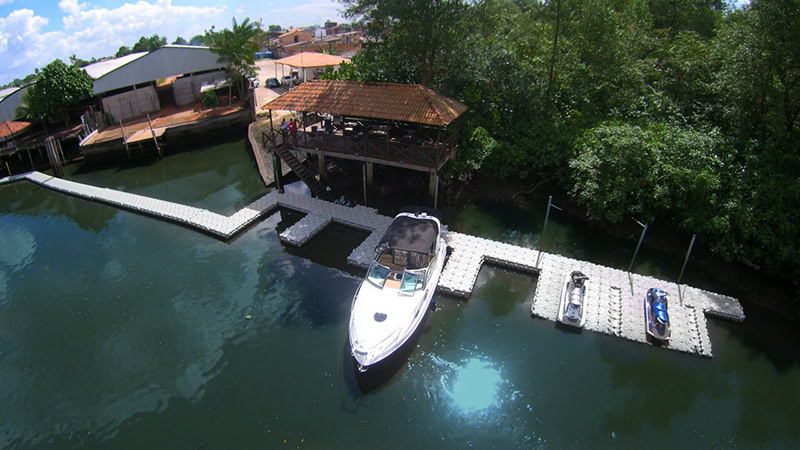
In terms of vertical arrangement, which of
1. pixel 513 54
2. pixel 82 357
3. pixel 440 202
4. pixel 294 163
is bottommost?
pixel 82 357

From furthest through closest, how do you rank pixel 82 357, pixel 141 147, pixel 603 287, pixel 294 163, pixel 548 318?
pixel 141 147 < pixel 294 163 < pixel 603 287 < pixel 548 318 < pixel 82 357

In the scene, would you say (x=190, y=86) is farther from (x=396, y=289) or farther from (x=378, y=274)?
(x=396, y=289)

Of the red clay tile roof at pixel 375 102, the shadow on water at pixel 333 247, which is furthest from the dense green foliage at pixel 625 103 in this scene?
the shadow on water at pixel 333 247

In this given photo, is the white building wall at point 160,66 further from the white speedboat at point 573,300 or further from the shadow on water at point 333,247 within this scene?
the white speedboat at point 573,300

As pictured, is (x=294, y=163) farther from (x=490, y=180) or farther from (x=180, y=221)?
(x=490, y=180)

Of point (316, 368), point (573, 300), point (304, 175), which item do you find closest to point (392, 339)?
point (316, 368)

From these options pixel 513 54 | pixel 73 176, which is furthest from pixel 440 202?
pixel 73 176

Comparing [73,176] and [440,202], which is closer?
[440,202]
